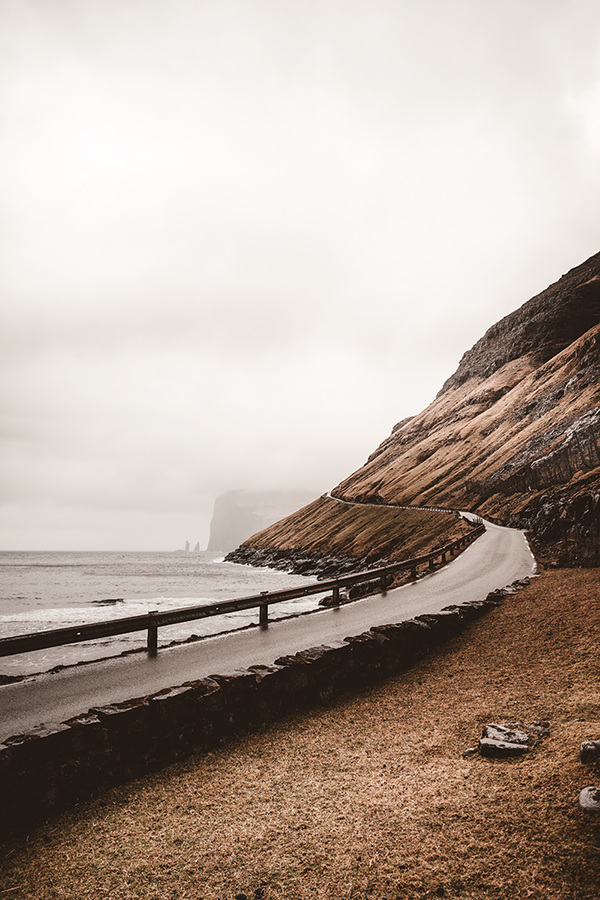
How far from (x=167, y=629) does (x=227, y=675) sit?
18199 millimetres

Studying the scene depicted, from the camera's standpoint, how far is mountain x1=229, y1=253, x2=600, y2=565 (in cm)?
3715

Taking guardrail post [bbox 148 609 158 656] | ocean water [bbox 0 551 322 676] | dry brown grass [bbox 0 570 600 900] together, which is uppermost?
guardrail post [bbox 148 609 158 656]

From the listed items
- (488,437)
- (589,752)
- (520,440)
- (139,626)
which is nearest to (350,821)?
(589,752)

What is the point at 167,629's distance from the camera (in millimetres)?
25062

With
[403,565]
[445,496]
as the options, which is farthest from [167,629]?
[445,496]

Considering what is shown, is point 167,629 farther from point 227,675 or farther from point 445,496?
point 445,496

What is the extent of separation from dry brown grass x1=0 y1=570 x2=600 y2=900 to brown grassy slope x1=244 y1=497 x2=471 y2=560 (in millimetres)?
37007

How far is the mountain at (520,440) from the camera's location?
37.2 meters

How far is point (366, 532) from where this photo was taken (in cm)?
7125

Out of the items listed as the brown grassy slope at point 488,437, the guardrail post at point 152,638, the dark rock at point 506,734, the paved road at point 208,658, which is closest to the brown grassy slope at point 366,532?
the brown grassy slope at point 488,437

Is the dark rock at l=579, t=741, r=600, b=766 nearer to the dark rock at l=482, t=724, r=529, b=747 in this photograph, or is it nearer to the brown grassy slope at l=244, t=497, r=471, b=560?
the dark rock at l=482, t=724, r=529, b=747

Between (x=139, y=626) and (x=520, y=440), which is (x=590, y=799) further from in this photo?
(x=520, y=440)

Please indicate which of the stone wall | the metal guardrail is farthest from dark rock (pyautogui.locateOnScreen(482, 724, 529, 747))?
the metal guardrail

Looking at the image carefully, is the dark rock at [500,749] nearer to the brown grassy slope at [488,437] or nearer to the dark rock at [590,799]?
the dark rock at [590,799]
